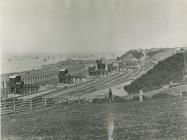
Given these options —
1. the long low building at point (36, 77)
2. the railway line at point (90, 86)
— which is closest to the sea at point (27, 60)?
the long low building at point (36, 77)

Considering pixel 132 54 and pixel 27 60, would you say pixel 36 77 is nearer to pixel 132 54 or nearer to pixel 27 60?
pixel 27 60

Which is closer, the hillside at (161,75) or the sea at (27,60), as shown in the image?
the sea at (27,60)

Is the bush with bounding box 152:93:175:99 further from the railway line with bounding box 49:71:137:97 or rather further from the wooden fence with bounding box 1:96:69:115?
the wooden fence with bounding box 1:96:69:115

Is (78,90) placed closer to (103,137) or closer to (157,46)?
(103,137)

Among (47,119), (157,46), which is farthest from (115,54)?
(47,119)

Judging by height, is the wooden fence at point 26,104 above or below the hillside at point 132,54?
below

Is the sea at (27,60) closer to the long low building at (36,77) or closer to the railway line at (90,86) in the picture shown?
the long low building at (36,77)

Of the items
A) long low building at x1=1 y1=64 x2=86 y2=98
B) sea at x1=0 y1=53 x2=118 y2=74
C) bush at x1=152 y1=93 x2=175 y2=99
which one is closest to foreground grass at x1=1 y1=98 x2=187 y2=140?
bush at x1=152 y1=93 x2=175 y2=99
